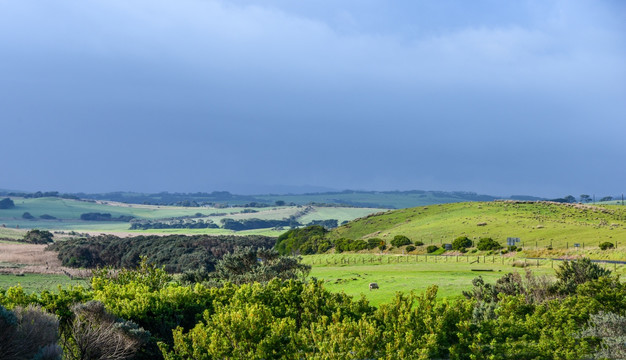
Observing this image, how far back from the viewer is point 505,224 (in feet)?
431

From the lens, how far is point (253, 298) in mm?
27891

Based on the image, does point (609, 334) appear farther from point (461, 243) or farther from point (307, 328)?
point (461, 243)

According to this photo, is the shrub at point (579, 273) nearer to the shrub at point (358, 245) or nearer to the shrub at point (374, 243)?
the shrub at point (358, 245)

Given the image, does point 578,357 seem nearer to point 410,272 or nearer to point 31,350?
point 31,350

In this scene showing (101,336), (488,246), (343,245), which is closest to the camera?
(101,336)

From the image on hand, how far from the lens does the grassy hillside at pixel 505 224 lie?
10688 centimetres

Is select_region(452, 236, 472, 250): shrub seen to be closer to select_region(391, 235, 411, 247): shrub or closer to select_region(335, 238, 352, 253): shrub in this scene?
select_region(391, 235, 411, 247): shrub

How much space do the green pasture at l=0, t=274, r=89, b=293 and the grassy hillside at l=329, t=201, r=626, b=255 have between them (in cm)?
7217

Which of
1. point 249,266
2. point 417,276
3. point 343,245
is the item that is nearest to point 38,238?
point 343,245

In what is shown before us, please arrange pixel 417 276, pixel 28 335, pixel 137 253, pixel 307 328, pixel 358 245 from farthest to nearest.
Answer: pixel 358 245 → pixel 137 253 → pixel 417 276 → pixel 307 328 → pixel 28 335

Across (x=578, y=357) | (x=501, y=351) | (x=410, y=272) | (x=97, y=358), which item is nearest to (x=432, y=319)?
(x=501, y=351)

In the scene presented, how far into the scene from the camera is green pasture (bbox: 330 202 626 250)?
106 metres

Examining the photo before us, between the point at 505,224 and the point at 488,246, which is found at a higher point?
the point at 505,224

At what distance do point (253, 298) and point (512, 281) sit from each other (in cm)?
1897
